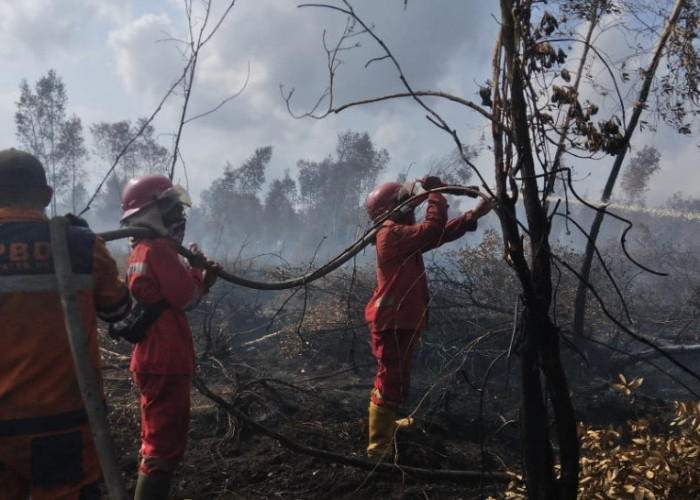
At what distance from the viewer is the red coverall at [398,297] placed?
3883 mm

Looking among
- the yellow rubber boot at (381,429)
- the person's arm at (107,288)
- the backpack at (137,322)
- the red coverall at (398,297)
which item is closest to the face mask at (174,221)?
the backpack at (137,322)

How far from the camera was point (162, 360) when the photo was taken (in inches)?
121

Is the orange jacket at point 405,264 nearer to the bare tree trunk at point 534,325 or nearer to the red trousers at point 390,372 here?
the red trousers at point 390,372

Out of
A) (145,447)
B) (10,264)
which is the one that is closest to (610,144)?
(10,264)

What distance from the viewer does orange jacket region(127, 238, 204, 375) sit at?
310 centimetres

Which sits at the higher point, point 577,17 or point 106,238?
point 577,17

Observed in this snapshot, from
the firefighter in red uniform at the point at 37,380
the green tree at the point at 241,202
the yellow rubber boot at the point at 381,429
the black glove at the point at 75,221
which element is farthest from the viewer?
the green tree at the point at 241,202

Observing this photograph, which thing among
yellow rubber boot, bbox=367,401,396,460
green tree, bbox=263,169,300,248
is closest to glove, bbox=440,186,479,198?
yellow rubber boot, bbox=367,401,396,460

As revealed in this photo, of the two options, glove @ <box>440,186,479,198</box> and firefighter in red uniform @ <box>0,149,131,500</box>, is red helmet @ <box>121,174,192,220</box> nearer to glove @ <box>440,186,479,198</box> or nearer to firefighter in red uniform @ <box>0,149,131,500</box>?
firefighter in red uniform @ <box>0,149,131,500</box>

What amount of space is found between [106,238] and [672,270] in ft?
62.3

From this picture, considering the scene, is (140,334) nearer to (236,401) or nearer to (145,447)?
(145,447)

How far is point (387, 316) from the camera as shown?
13.3ft

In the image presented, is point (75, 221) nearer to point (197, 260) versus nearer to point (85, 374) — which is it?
point (85, 374)

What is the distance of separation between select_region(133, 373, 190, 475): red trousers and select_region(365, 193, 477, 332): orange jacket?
1597mm
